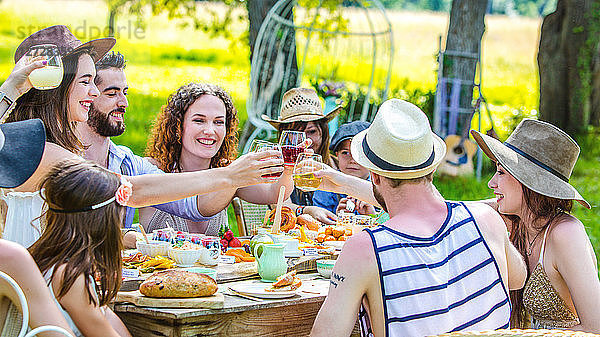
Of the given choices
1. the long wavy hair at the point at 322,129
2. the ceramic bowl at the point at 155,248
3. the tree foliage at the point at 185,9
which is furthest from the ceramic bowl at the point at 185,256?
the tree foliage at the point at 185,9

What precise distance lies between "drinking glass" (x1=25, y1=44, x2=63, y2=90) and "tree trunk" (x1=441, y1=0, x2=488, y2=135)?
733 cm

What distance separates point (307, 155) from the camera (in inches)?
132

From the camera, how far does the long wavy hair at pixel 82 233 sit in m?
2.35

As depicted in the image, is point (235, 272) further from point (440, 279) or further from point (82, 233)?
point (440, 279)

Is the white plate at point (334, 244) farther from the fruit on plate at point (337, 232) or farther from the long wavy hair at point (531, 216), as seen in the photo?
the long wavy hair at point (531, 216)

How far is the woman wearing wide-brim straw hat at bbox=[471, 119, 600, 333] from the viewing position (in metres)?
2.92

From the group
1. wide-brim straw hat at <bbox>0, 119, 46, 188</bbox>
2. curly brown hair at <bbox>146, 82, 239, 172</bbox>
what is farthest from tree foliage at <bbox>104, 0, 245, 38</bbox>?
wide-brim straw hat at <bbox>0, 119, 46, 188</bbox>

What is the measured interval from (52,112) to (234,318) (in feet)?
4.62

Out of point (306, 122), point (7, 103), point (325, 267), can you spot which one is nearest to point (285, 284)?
point (325, 267)

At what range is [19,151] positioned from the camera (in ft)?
7.60

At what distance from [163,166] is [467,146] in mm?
6458

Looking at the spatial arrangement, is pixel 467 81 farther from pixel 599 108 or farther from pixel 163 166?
pixel 163 166

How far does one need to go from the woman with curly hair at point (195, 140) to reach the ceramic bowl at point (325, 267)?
3.37ft

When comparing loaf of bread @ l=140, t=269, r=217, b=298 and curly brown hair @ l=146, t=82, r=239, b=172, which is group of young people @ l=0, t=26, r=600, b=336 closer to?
loaf of bread @ l=140, t=269, r=217, b=298
